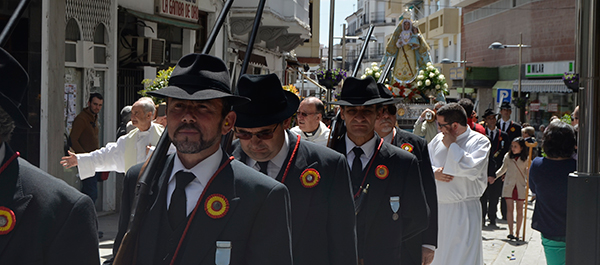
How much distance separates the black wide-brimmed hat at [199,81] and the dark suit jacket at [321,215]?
1.01m

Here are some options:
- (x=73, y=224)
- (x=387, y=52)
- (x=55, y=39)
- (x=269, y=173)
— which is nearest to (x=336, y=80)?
(x=387, y=52)

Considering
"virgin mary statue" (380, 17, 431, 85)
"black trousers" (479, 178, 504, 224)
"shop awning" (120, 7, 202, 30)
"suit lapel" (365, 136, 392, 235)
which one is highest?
"shop awning" (120, 7, 202, 30)

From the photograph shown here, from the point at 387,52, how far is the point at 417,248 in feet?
27.1

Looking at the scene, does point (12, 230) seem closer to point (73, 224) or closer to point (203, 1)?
point (73, 224)

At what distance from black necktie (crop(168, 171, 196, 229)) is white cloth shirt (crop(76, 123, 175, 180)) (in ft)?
9.77

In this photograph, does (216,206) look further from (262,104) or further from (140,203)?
(262,104)

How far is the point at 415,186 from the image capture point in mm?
4926

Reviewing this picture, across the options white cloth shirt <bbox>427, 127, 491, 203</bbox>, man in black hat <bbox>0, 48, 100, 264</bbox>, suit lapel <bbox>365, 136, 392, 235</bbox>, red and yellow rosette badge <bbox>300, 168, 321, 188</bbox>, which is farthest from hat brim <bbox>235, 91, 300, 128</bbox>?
white cloth shirt <bbox>427, 127, 491, 203</bbox>

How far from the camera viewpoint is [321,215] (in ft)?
12.0

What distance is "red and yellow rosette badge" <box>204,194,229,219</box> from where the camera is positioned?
8.39ft

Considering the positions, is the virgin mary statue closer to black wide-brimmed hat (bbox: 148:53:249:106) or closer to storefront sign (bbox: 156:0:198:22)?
storefront sign (bbox: 156:0:198:22)

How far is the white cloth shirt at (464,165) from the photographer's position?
21.3 ft

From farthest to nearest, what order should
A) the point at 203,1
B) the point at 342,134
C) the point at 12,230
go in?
the point at 203,1, the point at 342,134, the point at 12,230

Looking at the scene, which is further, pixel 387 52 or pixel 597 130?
pixel 387 52
